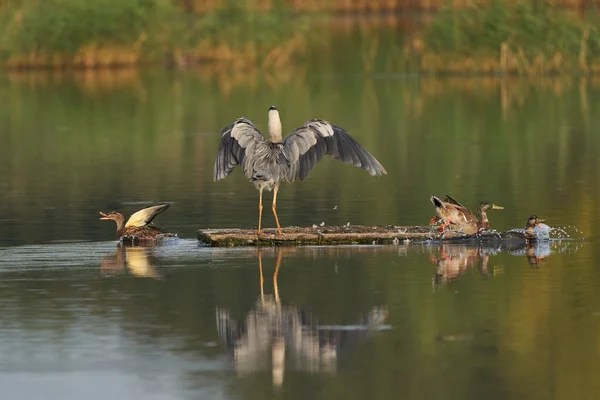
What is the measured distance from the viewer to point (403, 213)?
21469 millimetres

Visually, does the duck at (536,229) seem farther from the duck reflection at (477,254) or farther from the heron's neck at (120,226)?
the heron's neck at (120,226)

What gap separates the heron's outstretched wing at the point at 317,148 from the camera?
17844mm

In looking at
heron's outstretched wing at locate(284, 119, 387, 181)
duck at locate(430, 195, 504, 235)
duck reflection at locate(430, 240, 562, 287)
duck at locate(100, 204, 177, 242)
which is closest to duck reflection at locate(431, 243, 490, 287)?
duck reflection at locate(430, 240, 562, 287)

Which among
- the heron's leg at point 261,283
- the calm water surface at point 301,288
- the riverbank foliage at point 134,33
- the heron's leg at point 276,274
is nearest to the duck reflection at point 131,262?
the calm water surface at point 301,288

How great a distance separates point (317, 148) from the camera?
59.7ft

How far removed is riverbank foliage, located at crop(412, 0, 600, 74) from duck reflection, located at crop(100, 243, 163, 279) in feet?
111

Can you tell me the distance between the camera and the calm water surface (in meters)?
11.6

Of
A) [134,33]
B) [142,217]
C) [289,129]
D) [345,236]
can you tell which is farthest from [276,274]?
[134,33]

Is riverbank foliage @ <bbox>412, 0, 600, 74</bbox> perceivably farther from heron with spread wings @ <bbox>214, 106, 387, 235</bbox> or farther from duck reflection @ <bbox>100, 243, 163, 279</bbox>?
duck reflection @ <bbox>100, 243, 163, 279</bbox>

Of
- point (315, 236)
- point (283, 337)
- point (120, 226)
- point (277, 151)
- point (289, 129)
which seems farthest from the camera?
point (289, 129)

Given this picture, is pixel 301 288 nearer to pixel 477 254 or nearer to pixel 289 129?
pixel 477 254

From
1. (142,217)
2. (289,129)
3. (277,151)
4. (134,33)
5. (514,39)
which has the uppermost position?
(134,33)

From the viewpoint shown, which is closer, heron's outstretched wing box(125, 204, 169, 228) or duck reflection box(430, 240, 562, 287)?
duck reflection box(430, 240, 562, 287)

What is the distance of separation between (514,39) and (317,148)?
34.2 meters
